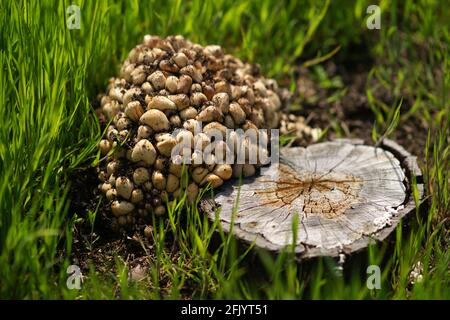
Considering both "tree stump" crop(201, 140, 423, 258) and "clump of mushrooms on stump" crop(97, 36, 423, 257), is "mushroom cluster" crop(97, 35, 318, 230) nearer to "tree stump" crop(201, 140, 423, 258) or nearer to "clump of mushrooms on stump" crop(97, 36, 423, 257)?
"clump of mushrooms on stump" crop(97, 36, 423, 257)

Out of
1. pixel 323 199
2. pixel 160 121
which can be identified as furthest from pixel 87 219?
pixel 323 199

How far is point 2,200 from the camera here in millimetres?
2148

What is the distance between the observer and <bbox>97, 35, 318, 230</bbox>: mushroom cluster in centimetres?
250

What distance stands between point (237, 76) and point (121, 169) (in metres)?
0.66

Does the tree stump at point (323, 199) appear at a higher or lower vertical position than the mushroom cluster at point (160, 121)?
lower

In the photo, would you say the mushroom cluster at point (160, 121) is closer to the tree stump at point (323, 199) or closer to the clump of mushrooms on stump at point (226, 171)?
the clump of mushrooms on stump at point (226, 171)

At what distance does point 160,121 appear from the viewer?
2512mm

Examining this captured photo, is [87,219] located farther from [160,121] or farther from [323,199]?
[323,199]

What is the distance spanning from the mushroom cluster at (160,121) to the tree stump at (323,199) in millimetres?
126

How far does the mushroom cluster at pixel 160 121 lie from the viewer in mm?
2496

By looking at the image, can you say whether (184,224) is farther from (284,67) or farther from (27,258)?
(284,67)

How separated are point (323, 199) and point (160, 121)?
688 mm

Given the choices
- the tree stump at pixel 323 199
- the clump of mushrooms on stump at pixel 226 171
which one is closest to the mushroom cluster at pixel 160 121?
the clump of mushrooms on stump at pixel 226 171

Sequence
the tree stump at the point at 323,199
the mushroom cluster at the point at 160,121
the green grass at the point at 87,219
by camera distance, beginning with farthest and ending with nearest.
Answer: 1. the mushroom cluster at the point at 160,121
2. the tree stump at the point at 323,199
3. the green grass at the point at 87,219
